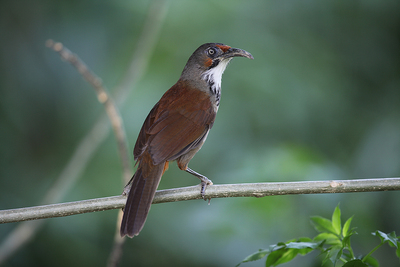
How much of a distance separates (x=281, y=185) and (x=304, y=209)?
160cm

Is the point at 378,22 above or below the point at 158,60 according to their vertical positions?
above

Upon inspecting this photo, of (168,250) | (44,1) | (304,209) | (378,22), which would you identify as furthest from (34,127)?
(378,22)

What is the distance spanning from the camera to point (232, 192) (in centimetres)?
223

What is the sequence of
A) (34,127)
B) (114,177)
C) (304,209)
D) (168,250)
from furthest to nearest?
(34,127) → (114,177) → (168,250) → (304,209)

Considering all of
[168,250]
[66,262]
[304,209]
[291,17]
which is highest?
[291,17]

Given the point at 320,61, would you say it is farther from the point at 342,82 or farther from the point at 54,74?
the point at 54,74

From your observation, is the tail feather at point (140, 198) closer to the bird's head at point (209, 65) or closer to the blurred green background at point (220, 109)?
the bird's head at point (209, 65)

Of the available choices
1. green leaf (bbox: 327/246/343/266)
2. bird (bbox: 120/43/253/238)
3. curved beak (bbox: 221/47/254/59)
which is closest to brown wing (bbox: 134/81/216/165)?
bird (bbox: 120/43/253/238)

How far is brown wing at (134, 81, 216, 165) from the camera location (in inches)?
103

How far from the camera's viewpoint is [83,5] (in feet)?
17.9

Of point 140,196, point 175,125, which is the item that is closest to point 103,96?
point 175,125

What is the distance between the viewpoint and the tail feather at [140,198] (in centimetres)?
217

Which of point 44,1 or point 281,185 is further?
point 44,1

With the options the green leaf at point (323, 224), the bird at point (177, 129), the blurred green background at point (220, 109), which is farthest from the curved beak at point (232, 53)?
the green leaf at point (323, 224)
